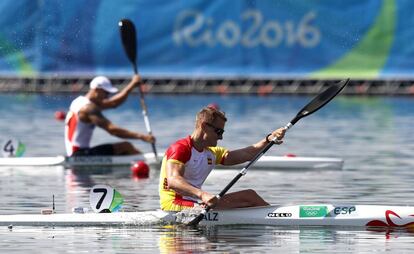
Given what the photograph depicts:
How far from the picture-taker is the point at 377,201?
2034 centimetres

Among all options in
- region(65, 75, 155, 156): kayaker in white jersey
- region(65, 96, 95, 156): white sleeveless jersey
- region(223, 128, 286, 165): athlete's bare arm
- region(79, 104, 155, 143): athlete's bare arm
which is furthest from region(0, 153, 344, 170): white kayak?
region(223, 128, 286, 165): athlete's bare arm

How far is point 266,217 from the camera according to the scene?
16953 millimetres

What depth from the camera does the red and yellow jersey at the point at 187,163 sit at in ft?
55.1

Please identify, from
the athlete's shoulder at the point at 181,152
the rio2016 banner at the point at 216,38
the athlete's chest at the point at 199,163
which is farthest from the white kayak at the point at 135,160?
the rio2016 banner at the point at 216,38

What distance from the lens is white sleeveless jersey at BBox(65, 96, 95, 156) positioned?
26.1 meters

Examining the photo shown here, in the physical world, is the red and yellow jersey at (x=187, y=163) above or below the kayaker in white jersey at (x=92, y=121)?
below

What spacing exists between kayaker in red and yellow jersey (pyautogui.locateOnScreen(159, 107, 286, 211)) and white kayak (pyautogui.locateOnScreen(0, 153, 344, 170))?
28.1ft

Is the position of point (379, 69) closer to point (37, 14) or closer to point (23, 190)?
point (37, 14)

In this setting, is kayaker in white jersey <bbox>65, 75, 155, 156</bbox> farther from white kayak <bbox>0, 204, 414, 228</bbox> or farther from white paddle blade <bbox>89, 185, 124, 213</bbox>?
white kayak <bbox>0, 204, 414, 228</bbox>

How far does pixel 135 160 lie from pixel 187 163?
31.8 ft

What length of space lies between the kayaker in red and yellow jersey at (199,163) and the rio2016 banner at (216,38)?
27.9m

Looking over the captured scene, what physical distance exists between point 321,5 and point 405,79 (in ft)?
12.6

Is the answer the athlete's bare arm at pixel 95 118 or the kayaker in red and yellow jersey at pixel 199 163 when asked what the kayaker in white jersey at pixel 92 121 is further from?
the kayaker in red and yellow jersey at pixel 199 163

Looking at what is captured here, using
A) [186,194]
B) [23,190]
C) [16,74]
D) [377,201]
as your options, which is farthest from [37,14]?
[186,194]
